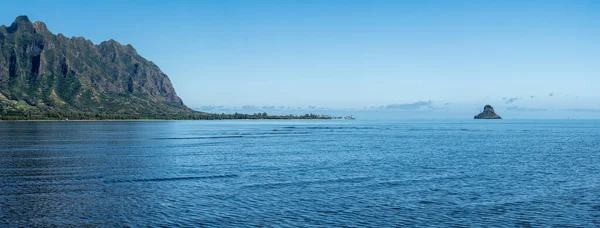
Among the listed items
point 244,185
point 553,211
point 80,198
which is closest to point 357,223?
point 553,211

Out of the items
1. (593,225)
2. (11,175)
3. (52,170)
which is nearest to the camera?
(593,225)

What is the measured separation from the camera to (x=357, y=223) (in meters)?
33.7

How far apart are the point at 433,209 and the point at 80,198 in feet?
97.3

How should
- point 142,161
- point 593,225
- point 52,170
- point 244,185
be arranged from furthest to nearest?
point 142,161
point 52,170
point 244,185
point 593,225

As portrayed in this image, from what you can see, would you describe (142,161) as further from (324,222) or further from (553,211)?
(553,211)

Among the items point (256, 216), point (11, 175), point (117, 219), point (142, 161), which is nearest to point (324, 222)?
point (256, 216)

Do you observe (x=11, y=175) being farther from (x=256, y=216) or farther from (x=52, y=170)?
(x=256, y=216)

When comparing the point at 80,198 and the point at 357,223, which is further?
the point at 80,198

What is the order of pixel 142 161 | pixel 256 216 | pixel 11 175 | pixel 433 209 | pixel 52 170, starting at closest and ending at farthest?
pixel 256 216, pixel 433 209, pixel 11 175, pixel 52 170, pixel 142 161

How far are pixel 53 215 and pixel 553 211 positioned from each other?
122 ft

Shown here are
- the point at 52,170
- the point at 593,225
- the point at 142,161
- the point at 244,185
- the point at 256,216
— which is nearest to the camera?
the point at 593,225

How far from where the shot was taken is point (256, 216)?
1401 inches

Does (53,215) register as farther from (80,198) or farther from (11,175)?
(11,175)

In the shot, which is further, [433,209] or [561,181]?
[561,181]
